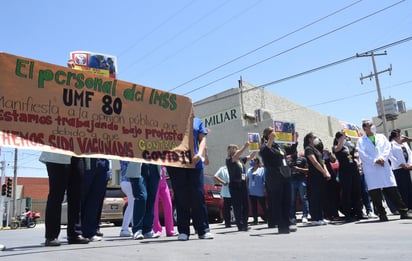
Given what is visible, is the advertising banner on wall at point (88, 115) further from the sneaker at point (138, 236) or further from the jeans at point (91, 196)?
the sneaker at point (138, 236)

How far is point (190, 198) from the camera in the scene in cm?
531

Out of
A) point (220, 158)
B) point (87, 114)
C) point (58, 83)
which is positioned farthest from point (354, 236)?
point (220, 158)

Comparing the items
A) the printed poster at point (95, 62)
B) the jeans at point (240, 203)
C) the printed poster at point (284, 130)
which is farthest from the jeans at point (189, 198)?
the printed poster at point (284, 130)

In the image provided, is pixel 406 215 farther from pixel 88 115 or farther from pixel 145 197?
pixel 88 115

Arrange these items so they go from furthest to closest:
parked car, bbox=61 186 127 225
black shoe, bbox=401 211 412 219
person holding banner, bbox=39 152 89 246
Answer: parked car, bbox=61 186 127 225 → black shoe, bbox=401 211 412 219 → person holding banner, bbox=39 152 89 246

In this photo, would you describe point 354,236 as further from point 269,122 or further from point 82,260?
point 269,122

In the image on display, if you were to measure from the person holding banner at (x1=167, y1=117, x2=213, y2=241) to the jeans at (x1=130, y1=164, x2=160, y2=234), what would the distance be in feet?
2.90

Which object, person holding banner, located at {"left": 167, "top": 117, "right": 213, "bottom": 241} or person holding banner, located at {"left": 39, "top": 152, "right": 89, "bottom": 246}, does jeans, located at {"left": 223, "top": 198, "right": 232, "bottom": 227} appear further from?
person holding banner, located at {"left": 39, "top": 152, "right": 89, "bottom": 246}

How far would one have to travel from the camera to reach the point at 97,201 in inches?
233

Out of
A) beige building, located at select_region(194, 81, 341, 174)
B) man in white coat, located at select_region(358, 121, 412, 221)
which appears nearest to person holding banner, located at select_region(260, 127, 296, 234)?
man in white coat, located at select_region(358, 121, 412, 221)

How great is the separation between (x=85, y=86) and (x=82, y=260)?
2.18 metres

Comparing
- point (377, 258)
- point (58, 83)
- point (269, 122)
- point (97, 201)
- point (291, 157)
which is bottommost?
point (377, 258)

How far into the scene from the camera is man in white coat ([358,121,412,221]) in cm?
704

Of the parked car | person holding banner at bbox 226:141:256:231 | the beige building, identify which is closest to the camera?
person holding banner at bbox 226:141:256:231
